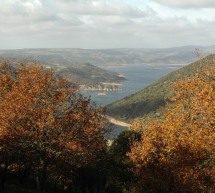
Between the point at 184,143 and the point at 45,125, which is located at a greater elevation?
the point at 45,125

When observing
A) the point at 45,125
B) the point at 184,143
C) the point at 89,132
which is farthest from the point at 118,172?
the point at 45,125

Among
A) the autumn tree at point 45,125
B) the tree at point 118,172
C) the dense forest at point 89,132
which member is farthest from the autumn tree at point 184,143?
the tree at point 118,172

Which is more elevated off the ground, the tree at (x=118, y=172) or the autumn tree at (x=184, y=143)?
the autumn tree at (x=184, y=143)

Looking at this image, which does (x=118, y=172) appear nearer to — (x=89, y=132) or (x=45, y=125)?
(x=89, y=132)

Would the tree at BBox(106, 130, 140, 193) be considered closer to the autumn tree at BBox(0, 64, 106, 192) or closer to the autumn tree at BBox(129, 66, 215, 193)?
the autumn tree at BBox(129, 66, 215, 193)

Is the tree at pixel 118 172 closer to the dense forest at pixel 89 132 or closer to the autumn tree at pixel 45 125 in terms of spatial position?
the dense forest at pixel 89 132

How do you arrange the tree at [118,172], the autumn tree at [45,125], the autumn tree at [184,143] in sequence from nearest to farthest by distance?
1. the autumn tree at [184,143]
2. the autumn tree at [45,125]
3. the tree at [118,172]
